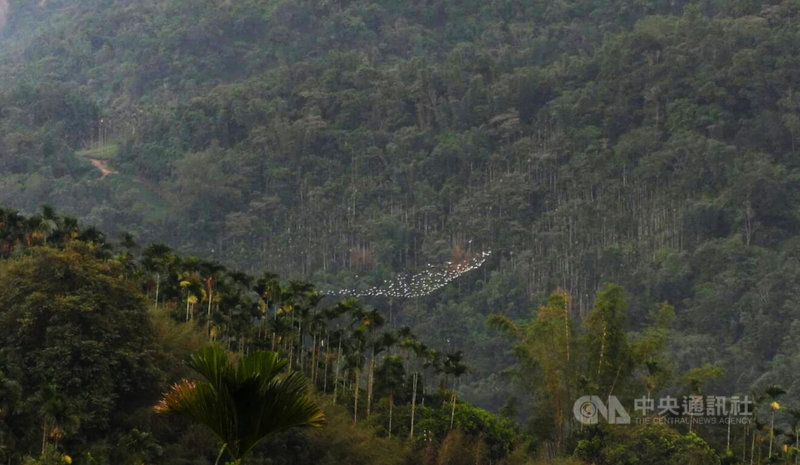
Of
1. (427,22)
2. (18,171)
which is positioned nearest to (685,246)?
(18,171)

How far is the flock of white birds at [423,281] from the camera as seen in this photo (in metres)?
105

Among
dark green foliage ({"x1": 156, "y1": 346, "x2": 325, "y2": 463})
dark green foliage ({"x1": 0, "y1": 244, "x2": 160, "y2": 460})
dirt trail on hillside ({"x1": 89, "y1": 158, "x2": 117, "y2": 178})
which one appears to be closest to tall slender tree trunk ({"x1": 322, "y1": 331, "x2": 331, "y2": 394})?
dark green foliage ({"x1": 0, "y1": 244, "x2": 160, "y2": 460})

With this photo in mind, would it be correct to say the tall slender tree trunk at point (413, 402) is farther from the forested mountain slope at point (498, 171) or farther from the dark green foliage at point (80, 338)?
the forested mountain slope at point (498, 171)

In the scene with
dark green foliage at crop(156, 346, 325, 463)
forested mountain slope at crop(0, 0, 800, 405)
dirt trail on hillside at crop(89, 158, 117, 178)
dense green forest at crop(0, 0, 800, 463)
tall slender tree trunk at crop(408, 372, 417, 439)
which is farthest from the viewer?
dirt trail on hillside at crop(89, 158, 117, 178)

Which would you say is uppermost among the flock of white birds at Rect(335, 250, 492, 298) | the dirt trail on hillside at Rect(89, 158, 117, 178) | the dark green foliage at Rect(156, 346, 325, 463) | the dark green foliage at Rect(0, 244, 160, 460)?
the dark green foliage at Rect(156, 346, 325, 463)

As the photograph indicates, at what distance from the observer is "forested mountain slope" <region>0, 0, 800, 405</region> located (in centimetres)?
9850

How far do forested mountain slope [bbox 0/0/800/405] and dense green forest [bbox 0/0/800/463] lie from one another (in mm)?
223

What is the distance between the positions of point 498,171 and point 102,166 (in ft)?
123

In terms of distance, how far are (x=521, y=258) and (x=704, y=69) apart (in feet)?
92.6

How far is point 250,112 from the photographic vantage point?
12962 centimetres

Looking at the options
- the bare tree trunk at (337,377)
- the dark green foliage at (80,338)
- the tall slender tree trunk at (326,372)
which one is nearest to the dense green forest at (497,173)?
the bare tree trunk at (337,377)

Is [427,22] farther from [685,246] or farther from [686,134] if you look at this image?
[685,246]

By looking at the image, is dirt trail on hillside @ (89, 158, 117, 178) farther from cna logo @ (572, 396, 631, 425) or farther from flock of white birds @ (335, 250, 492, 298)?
cna logo @ (572, 396, 631, 425)

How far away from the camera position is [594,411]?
54375 mm
